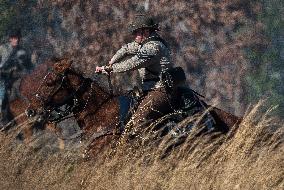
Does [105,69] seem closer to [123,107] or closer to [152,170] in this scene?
[123,107]

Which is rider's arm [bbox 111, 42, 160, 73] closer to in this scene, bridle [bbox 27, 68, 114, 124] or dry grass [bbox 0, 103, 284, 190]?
bridle [bbox 27, 68, 114, 124]

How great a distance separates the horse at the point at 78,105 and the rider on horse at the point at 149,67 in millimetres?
324

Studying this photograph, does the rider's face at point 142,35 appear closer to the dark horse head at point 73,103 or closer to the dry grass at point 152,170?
the dark horse head at point 73,103

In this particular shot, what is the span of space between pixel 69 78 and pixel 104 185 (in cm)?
216

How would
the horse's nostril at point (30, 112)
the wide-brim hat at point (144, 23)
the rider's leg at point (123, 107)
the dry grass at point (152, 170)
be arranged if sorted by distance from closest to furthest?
1. the dry grass at point (152, 170)
2. the horse's nostril at point (30, 112)
3. the rider's leg at point (123, 107)
4. the wide-brim hat at point (144, 23)

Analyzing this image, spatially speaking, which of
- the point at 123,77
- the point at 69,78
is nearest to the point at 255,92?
the point at 123,77

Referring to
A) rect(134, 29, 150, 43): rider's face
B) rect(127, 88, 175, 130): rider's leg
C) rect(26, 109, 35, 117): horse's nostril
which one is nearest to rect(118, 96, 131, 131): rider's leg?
rect(127, 88, 175, 130): rider's leg

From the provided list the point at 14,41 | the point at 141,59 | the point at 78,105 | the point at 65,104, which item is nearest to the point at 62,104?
the point at 65,104

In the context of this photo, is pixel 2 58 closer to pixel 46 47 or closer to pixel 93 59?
pixel 46 47

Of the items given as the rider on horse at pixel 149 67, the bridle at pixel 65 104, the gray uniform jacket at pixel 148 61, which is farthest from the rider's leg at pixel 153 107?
the bridle at pixel 65 104

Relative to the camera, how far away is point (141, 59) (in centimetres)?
819

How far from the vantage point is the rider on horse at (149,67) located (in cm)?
817

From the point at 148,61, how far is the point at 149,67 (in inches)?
9.1

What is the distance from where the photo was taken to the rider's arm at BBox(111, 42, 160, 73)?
8148 mm
